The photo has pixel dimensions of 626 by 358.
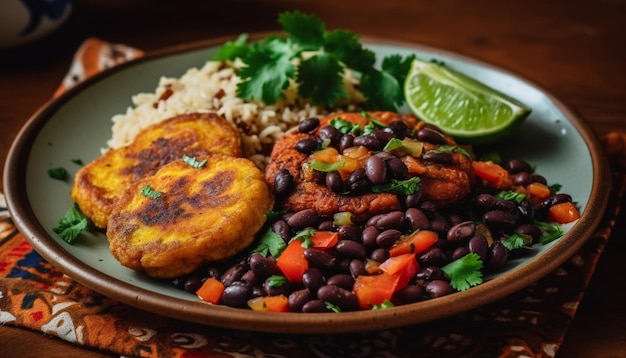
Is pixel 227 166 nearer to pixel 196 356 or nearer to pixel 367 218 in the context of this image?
pixel 367 218

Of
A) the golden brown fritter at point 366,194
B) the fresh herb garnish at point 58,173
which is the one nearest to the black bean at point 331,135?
the golden brown fritter at point 366,194

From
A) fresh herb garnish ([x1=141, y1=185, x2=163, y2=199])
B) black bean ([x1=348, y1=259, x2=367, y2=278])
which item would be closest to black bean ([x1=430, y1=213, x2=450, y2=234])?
black bean ([x1=348, y1=259, x2=367, y2=278])

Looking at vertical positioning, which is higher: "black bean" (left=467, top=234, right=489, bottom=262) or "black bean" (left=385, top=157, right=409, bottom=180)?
"black bean" (left=385, top=157, right=409, bottom=180)

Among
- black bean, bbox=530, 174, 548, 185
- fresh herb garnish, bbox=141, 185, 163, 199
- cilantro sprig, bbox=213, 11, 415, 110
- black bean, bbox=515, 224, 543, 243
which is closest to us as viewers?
black bean, bbox=515, 224, 543, 243

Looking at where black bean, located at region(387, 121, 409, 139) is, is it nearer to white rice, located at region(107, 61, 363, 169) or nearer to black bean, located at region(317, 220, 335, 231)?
black bean, located at region(317, 220, 335, 231)

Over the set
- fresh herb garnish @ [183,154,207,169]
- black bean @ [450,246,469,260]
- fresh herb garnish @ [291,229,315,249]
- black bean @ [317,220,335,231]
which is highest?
fresh herb garnish @ [183,154,207,169]

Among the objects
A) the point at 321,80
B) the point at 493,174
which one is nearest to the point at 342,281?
the point at 493,174
